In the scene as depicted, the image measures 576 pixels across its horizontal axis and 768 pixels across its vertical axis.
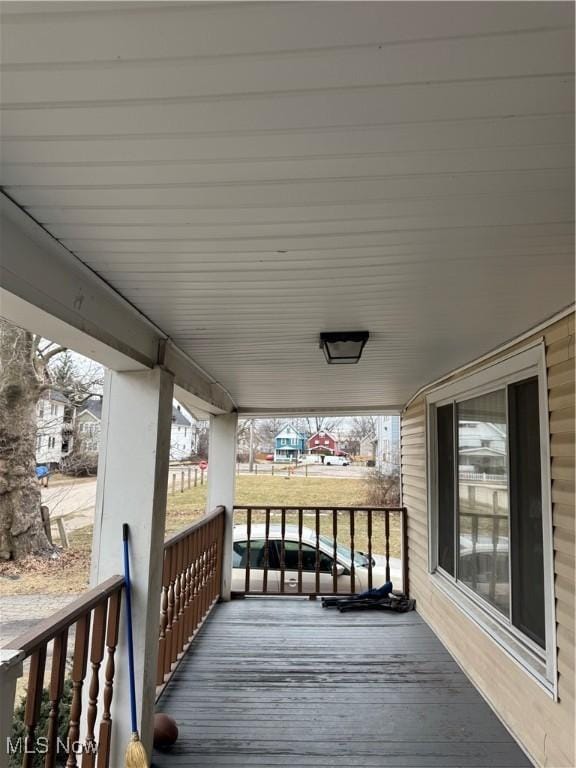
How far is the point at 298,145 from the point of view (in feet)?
3.20

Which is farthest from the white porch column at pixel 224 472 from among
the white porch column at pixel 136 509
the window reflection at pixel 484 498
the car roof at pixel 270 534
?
the white porch column at pixel 136 509

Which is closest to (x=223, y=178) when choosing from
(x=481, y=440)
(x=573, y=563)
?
(x=573, y=563)

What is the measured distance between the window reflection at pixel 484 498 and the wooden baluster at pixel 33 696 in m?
Answer: 2.52

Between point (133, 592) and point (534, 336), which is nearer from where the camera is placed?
point (133, 592)

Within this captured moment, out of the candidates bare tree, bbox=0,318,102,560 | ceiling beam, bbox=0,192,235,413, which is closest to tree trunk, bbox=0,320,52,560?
bare tree, bbox=0,318,102,560

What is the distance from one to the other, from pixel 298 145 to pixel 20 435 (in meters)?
5.88

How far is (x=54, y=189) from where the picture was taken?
1.13 metres

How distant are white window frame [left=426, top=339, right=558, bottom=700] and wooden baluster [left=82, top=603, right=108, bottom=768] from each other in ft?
6.83

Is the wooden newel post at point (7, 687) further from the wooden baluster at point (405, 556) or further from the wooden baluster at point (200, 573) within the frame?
the wooden baluster at point (405, 556)

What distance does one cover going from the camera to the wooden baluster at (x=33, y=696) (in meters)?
1.50

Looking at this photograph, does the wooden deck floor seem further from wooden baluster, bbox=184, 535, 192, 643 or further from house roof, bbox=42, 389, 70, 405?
house roof, bbox=42, 389, 70, 405

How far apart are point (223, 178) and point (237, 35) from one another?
1.26ft

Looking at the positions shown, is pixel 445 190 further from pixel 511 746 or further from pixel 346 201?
pixel 511 746

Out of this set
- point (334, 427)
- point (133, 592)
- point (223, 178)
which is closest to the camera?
point (223, 178)
